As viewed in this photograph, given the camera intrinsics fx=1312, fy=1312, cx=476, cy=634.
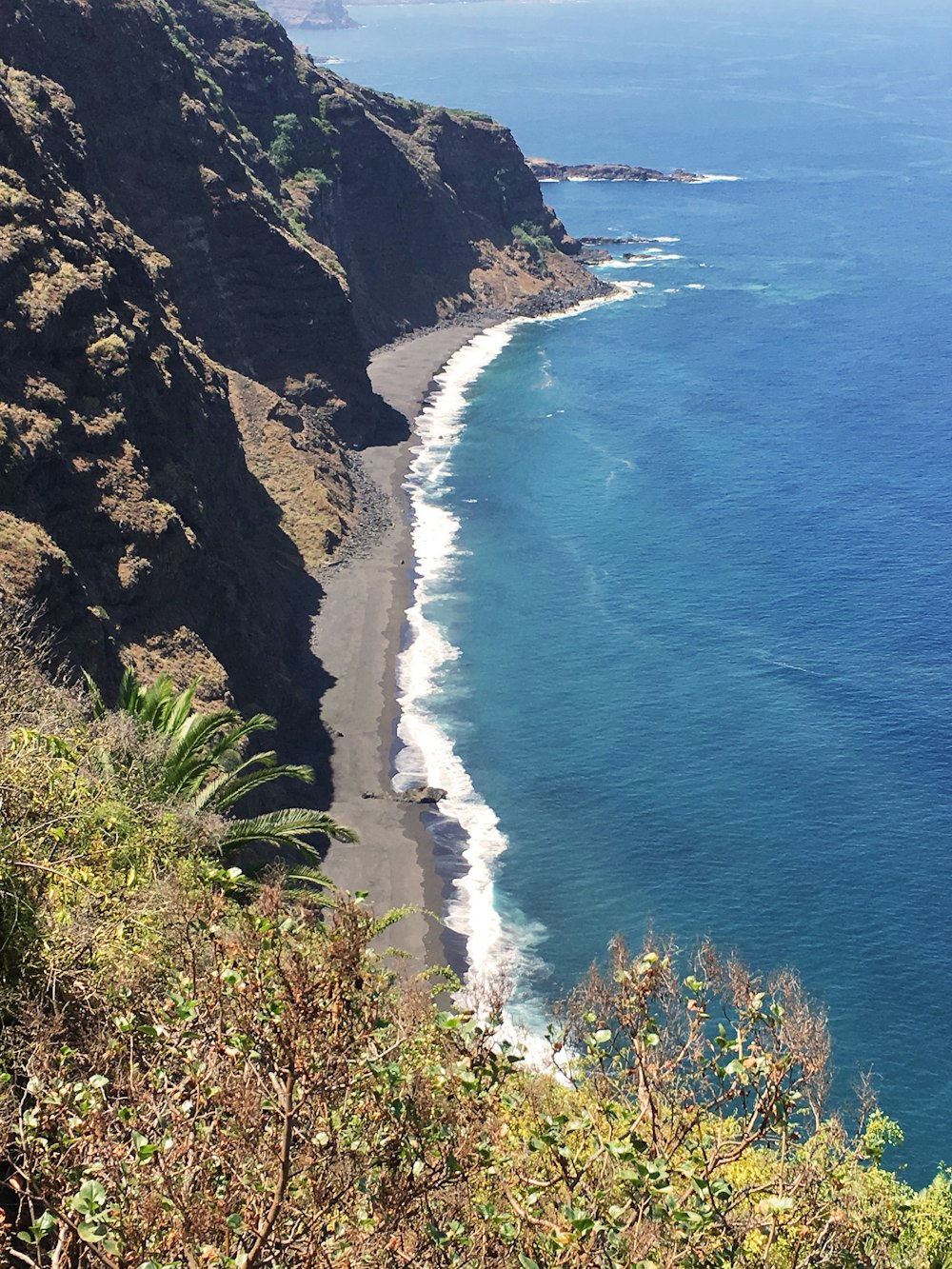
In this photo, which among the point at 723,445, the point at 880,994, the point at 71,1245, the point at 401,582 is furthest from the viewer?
the point at 723,445

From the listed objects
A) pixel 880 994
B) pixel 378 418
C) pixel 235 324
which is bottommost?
pixel 880 994

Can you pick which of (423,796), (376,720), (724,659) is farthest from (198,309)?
(423,796)

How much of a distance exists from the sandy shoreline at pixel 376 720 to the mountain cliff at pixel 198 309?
7.40 feet

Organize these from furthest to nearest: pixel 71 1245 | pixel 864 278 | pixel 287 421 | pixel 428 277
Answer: pixel 864 278 < pixel 428 277 < pixel 287 421 < pixel 71 1245

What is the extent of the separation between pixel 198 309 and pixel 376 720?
41370 mm

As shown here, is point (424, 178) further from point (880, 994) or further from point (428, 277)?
point (880, 994)

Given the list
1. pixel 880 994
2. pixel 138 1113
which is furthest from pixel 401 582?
pixel 138 1113

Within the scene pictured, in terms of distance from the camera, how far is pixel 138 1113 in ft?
51.4

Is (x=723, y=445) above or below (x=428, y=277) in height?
below

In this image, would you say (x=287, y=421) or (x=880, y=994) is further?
(x=287, y=421)

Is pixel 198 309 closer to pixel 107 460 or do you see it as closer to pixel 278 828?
pixel 107 460

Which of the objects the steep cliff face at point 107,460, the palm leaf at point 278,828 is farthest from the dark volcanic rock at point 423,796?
the palm leaf at point 278,828

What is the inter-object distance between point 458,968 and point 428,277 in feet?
395

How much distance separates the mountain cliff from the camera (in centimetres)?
5853
